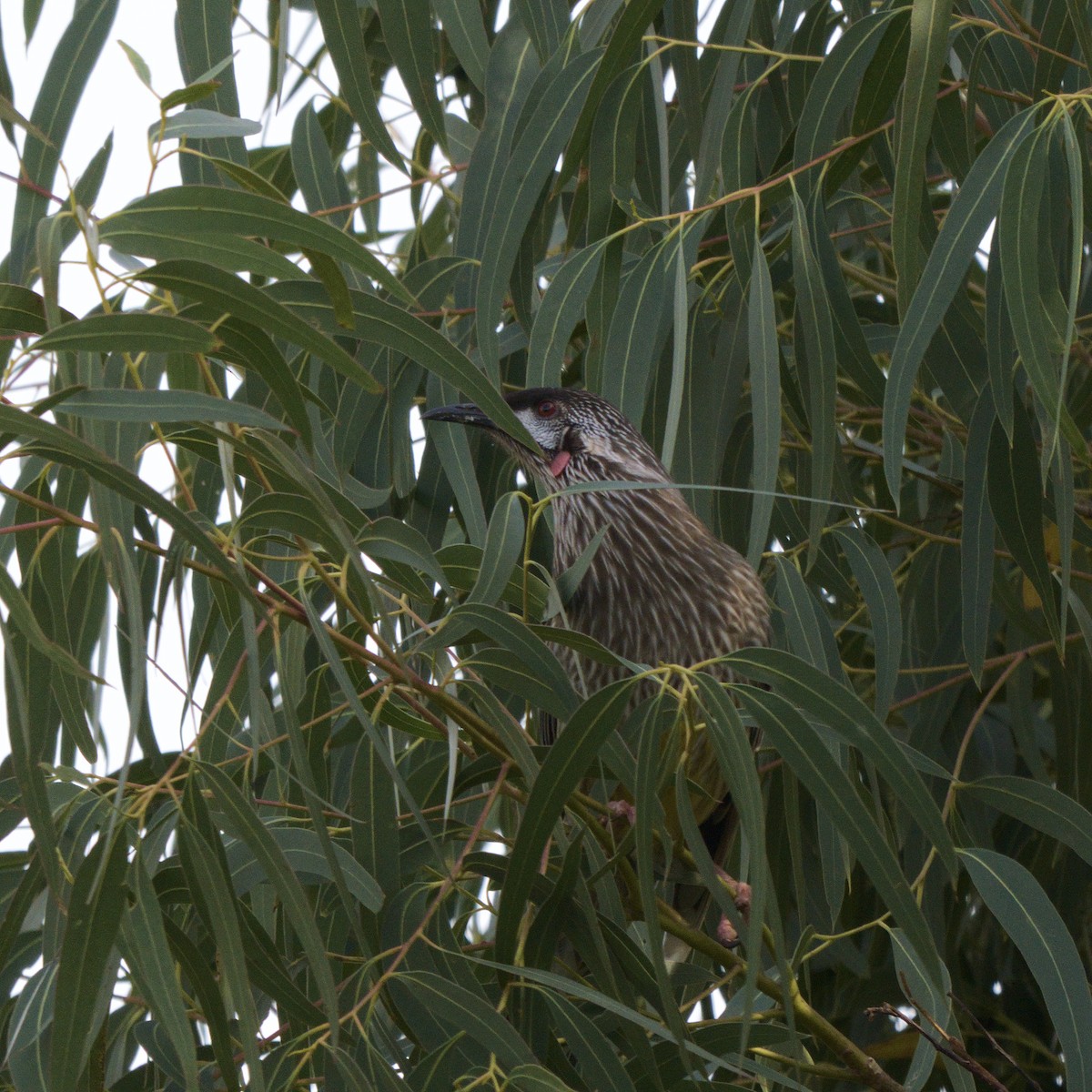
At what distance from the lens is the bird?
262 centimetres

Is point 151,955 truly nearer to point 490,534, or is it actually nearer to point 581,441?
point 490,534

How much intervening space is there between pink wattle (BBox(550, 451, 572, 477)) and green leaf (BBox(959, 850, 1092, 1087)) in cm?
124

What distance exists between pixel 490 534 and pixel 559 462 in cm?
131

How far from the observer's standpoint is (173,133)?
1388 mm

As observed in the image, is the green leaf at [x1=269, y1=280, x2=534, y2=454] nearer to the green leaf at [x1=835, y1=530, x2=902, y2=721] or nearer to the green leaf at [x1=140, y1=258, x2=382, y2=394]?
the green leaf at [x1=140, y1=258, x2=382, y2=394]

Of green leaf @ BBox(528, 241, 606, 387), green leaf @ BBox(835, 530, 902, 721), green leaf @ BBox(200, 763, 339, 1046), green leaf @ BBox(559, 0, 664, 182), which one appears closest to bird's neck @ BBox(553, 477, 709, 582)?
green leaf @ BBox(835, 530, 902, 721)

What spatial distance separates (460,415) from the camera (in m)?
2.39

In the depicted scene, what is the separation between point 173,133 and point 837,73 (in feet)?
3.05

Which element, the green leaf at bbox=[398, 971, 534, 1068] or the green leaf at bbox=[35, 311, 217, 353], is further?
the green leaf at bbox=[398, 971, 534, 1068]

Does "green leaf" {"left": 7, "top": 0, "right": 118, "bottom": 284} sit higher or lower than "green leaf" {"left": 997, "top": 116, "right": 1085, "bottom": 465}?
higher

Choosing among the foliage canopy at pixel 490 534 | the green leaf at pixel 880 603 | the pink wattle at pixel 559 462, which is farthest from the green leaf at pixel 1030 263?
the pink wattle at pixel 559 462

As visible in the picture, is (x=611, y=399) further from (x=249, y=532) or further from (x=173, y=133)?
(x=173, y=133)

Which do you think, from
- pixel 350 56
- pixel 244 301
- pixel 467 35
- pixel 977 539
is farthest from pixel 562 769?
pixel 467 35

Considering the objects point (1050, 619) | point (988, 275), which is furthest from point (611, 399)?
point (1050, 619)
